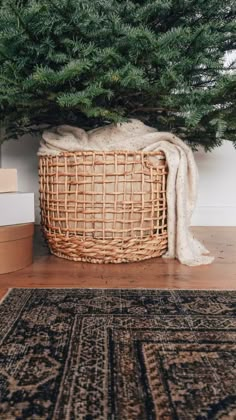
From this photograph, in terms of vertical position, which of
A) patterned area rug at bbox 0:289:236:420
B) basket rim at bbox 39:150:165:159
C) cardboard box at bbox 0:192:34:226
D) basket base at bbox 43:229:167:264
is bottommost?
patterned area rug at bbox 0:289:236:420

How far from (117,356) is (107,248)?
0.55 metres

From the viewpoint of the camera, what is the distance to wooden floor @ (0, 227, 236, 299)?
915mm

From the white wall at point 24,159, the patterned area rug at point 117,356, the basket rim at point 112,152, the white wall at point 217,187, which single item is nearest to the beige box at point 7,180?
the basket rim at point 112,152

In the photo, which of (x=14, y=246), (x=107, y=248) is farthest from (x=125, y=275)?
(x=14, y=246)

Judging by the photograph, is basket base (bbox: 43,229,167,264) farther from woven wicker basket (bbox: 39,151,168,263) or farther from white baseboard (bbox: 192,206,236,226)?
white baseboard (bbox: 192,206,236,226)

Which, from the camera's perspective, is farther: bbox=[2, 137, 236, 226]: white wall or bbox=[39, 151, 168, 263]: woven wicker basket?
bbox=[2, 137, 236, 226]: white wall

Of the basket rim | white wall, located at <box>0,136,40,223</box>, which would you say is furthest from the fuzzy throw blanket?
white wall, located at <box>0,136,40,223</box>

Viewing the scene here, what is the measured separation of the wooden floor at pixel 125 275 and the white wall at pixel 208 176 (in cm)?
64

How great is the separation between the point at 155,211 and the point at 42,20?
61 cm

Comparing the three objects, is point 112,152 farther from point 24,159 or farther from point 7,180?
point 24,159

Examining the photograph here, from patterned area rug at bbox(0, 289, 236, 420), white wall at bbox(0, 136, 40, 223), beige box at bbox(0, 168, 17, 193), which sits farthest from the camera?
white wall at bbox(0, 136, 40, 223)

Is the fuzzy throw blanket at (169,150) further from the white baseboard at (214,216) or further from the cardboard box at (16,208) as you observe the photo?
the white baseboard at (214,216)

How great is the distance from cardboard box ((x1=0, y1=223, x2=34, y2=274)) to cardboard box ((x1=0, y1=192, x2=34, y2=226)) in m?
0.02

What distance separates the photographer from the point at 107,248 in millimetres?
1092
